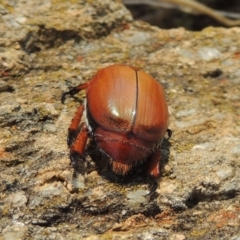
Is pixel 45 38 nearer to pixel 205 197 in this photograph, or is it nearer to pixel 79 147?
pixel 79 147

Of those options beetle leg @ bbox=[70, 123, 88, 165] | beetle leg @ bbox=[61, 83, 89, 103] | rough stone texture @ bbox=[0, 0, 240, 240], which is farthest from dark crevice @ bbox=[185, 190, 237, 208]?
beetle leg @ bbox=[61, 83, 89, 103]

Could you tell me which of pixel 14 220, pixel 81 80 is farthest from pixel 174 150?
pixel 14 220

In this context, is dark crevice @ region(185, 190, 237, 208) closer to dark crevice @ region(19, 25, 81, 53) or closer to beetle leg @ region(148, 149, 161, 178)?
beetle leg @ region(148, 149, 161, 178)

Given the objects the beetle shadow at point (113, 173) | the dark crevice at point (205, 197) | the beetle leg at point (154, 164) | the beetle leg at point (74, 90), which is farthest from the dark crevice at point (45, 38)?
the dark crevice at point (205, 197)

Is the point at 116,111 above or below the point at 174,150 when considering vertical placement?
above

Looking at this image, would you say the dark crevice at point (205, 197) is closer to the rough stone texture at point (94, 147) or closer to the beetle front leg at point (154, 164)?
the rough stone texture at point (94, 147)

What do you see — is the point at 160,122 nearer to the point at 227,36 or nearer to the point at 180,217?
the point at 180,217

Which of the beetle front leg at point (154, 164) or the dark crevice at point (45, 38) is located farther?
the dark crevice at point (45, 38)

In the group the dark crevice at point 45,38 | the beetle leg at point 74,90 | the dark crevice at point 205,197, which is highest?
the dark crevice at point 45,38
